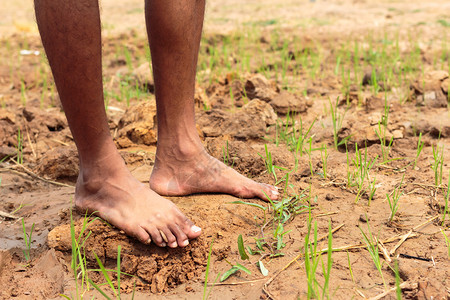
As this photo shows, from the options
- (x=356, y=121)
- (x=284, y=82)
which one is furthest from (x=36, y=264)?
(x=284, y=82)

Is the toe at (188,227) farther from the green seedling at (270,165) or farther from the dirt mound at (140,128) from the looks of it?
the dirt mound at (140,128)

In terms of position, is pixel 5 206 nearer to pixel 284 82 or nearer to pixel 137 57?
pixel 284 82

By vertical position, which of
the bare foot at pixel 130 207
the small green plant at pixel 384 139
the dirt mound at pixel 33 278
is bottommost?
the dirt mound at pixel 33 278

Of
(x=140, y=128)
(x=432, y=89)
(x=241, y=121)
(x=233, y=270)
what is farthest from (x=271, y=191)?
(x=432, y=89)

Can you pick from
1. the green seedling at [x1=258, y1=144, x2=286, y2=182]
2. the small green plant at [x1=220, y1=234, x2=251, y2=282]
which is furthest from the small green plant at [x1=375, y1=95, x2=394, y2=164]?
the small green plant at [x1=220, y1=234, x2=251, y2=282]

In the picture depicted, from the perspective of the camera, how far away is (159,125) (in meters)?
1.98

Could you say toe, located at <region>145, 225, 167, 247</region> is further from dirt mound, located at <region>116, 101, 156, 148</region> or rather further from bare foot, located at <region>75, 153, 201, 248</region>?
dirt mound, located at <region>116, 101, 156, 148</region>

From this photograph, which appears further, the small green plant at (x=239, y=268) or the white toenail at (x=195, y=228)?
the white toenail at (x=195, y=228)

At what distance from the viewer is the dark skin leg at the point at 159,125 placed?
1.53 m

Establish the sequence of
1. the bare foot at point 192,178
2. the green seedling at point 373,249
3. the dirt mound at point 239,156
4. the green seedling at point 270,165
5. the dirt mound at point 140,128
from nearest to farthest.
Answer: the green seedling at point 373,249 < the bare foot at point 192,178 < the green seedling at point 270,165 < the dirt mound at point 239,156 < the dirt mound at point 140,128

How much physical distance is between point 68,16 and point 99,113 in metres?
0.32

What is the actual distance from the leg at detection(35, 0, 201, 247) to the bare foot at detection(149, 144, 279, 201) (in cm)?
23

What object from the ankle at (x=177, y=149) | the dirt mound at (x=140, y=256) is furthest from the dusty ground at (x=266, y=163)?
the ankle at (x=177, y=149)

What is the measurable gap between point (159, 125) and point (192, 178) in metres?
0.24
